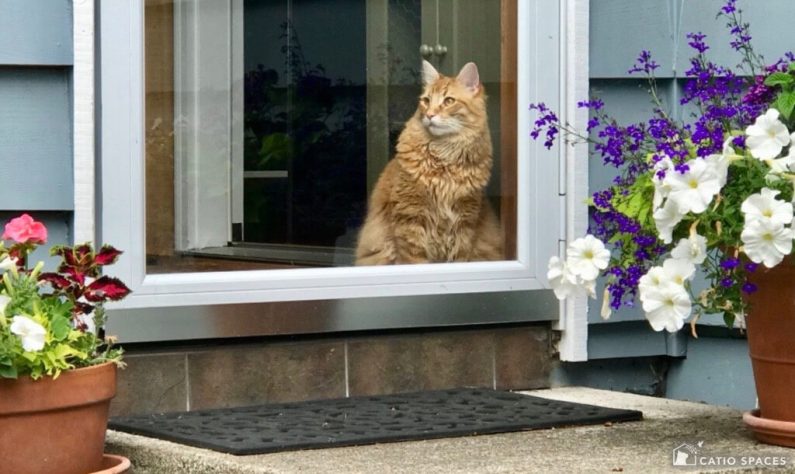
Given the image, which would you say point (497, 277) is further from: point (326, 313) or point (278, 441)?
point (278, 441)

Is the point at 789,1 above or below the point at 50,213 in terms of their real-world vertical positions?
above

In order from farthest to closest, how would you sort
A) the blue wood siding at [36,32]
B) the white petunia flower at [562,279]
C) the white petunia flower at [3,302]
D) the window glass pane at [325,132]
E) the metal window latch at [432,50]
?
the metal window latch at [432,50] → the window glass pane at [325,132] → the blue wood siding at [36,32] → the white petunia flower at [562,279] → the white petunia flower at [3,302]

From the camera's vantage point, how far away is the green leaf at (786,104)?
2.86 m

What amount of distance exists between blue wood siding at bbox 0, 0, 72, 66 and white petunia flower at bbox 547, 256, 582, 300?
51.8 inches

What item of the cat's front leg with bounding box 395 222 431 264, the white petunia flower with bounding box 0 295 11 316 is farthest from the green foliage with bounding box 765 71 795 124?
the white petunia flower with bounding box 0 295 11 316

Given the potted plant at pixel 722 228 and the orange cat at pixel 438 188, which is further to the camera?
the orange cat at pixel 438 188

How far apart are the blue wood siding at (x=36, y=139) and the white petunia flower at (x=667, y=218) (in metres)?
1.47

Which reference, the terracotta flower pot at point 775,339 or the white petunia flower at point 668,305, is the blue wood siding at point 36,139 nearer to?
the white petunia flower at point 668,305

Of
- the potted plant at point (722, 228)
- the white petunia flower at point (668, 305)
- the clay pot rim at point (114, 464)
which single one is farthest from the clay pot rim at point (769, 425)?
the clay pot rim at point (114, 464)

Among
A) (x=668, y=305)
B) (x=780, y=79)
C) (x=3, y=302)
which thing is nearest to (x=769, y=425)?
(x=668, y=305)

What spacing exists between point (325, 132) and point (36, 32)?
32.7 inches

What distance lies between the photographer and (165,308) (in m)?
3.42

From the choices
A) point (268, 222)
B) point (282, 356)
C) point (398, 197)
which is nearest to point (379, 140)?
point (398, 197)

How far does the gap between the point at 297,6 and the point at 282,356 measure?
94 cm
